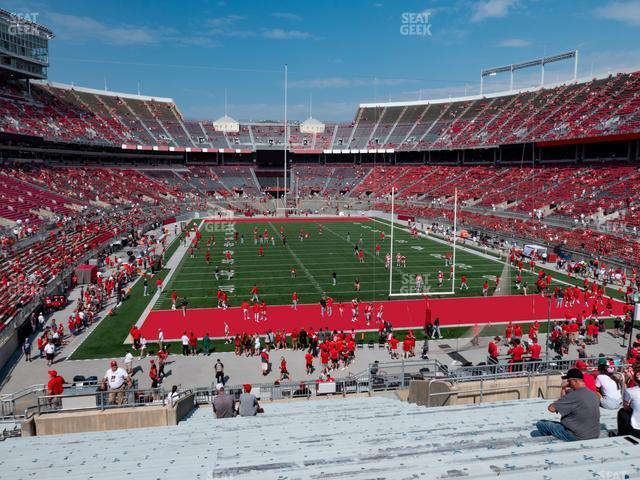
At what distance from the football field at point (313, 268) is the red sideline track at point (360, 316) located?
1150mm

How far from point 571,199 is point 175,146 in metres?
47.6

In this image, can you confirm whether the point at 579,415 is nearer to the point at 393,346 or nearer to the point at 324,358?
the point at 324,358

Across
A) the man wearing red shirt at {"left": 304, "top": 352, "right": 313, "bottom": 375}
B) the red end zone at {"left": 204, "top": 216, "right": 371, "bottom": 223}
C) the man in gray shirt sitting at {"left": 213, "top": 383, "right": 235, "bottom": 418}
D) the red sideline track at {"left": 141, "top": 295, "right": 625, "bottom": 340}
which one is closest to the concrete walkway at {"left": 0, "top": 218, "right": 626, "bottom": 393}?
the man wearing red shirt at {"left": 304, "top": 352, "right": 313, "bottom": 375}

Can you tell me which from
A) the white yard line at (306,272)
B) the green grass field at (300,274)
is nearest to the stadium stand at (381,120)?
the green grass field at (300,274)

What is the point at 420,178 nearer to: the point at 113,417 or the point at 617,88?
the point at 617,88

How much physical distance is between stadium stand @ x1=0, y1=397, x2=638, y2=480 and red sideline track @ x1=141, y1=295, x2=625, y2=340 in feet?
31.0

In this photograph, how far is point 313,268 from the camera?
2697 centimetres

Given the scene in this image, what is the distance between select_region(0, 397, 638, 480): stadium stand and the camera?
10.9 ft

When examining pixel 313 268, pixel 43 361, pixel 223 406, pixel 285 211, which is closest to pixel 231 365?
pixel 43 361

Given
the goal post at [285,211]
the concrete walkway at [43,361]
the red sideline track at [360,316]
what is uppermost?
the goal post at [285,211]

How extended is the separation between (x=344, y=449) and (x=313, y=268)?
73.7 ft

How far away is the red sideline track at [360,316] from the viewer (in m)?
17.5

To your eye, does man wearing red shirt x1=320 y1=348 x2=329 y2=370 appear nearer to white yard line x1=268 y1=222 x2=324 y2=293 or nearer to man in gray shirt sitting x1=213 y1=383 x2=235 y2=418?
man in gray shirt sitting x1=213 y1=383 x2=235 y2=418

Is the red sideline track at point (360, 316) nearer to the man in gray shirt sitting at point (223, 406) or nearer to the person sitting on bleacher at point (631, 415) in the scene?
the man in gray shirt sitting at point (223, 406)
